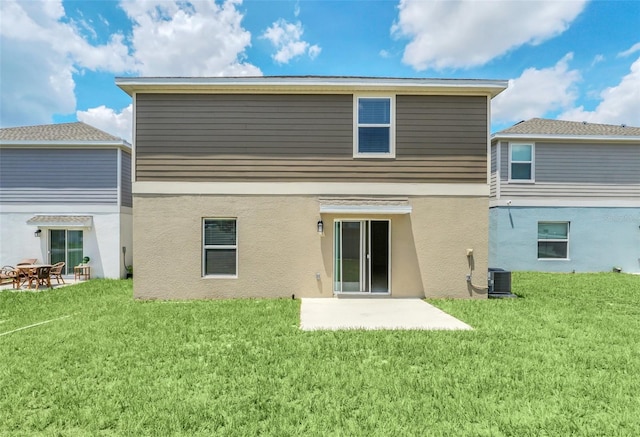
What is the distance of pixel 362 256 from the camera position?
9398 millimetres

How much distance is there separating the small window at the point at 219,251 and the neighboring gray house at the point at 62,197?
6959 millimetres

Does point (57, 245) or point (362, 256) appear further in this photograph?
point (57, 245)

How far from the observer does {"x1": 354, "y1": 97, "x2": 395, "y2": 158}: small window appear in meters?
9.17

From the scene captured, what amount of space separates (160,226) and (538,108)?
2214 cm

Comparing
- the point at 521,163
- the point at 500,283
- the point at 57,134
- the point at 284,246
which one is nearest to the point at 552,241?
the point at 521,163

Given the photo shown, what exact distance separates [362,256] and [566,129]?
1357 centimetres

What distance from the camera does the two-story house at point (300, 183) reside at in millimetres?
9031

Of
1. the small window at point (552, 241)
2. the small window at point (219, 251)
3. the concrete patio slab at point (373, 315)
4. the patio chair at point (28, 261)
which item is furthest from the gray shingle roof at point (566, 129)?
the patio chair at point (28, 261)

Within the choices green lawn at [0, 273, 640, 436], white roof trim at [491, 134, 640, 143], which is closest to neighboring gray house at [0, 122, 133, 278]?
green lawn at [0, 273, 640, 436]

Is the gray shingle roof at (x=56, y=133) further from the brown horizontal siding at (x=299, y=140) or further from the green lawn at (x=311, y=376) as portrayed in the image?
the green lawn at (x=311, y=376)

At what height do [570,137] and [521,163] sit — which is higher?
[570,137]

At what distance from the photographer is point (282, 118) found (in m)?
9.12

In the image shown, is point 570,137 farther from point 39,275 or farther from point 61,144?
point 39,275

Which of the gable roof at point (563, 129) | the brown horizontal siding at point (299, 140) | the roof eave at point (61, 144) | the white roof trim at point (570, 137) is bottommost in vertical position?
the brown horizontal siding at point (299, 140)
